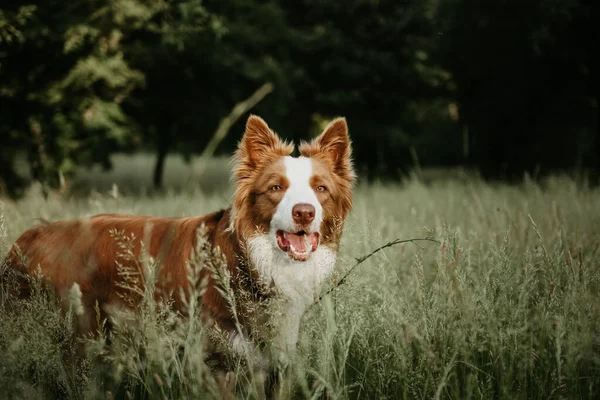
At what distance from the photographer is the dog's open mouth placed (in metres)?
2.80

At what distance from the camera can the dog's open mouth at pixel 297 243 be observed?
280 centimetres

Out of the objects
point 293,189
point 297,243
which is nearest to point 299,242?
point 297,243

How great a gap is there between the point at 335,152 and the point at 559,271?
4.92ft

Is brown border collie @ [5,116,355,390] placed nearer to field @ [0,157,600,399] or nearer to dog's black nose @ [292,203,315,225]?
dog's black nose @ [292,203,315,225]

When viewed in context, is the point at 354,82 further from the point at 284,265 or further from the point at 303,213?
the point at 303,213

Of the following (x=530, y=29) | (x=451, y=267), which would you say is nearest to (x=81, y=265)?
(x=451, y=267)

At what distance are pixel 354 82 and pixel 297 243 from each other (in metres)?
11.6

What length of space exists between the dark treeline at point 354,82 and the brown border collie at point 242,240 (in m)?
5.54

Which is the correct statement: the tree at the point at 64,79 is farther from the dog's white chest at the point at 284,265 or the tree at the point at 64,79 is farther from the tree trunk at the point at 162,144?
the dog's white chest at the point at 284,265

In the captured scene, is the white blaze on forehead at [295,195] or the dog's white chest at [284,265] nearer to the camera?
the white blaze on forehead at [295,195]

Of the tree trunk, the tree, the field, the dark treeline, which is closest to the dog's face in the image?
the field

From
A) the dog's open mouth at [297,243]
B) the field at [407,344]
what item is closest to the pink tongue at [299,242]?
the dog's open mouth at [297,243]

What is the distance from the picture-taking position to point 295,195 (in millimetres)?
2785

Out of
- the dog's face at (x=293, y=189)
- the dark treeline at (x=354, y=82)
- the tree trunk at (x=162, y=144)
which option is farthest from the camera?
the tree trunk at (x=162, y=144)
